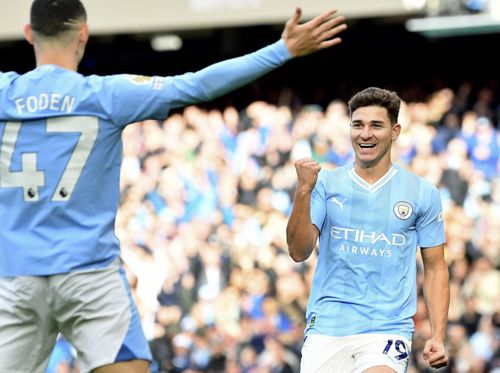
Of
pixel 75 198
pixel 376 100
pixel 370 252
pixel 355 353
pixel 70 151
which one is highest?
pixel 376 100

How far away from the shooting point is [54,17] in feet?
14.1

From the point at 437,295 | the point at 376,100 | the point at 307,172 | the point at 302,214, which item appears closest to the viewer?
the point at 307,172

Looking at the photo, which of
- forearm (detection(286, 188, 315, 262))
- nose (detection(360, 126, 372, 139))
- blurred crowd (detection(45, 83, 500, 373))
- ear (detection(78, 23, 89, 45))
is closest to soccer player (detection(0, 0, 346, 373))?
ear (detection(78, 23, 89, 45))

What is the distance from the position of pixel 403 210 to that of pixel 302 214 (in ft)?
2.02

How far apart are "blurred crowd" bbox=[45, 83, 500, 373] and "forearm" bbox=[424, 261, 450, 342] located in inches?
268

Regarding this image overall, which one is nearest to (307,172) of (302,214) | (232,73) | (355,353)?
(302,214)

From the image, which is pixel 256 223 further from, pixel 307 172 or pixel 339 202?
pixel 307 172

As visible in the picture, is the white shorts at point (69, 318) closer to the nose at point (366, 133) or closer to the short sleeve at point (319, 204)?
the short sleeve at point (319, 204)

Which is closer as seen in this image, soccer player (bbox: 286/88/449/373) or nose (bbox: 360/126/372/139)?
soccer player (bbox: 286/88/449/373)

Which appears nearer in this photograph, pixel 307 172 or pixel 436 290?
pixel 307 172

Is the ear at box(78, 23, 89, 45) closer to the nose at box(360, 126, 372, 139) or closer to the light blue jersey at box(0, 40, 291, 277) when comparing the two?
the light blue jersey at box(0, 40, 291, 277)

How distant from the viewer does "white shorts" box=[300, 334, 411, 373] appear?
195 inches

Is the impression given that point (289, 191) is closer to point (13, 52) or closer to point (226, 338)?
point (226, 338)

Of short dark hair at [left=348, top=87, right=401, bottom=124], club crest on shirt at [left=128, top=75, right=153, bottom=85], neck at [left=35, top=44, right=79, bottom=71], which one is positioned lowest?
short dark hair at [left=348, top=87, right=401, bottom=124]
